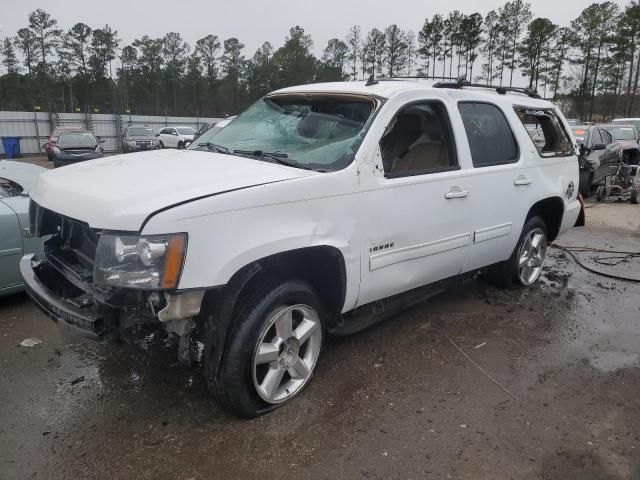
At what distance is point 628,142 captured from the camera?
15.6 m

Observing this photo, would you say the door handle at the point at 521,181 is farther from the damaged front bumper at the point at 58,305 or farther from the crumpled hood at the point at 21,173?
the crumpled hood at the point at 21,173

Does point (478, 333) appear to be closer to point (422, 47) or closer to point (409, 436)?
point (409, 436)

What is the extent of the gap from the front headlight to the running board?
4.53 feet

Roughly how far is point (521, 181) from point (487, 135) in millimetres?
583

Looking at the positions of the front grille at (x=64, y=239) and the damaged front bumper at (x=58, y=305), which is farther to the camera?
the front grille at (x=64, y=239)

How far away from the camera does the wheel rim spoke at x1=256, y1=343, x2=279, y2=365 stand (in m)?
2.86

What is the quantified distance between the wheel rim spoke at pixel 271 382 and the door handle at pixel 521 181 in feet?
9.07

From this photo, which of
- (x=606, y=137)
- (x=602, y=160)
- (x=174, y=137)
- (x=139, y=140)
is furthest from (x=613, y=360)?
(x=174, y=137)

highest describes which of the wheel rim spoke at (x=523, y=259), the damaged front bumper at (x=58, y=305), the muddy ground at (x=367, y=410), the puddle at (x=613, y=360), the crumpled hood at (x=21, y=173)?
the crumpled hood at (x=21, y=173)

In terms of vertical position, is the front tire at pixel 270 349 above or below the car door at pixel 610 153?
below

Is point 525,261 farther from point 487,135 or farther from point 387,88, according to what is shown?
point 387,88

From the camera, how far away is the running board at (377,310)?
11.4ft

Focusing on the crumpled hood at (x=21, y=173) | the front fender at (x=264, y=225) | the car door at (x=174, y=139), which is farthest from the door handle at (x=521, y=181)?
the car door at (x=174, y=139)

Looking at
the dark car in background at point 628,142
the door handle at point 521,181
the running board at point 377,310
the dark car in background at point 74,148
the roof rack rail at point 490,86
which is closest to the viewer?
the running board at point 377,310
